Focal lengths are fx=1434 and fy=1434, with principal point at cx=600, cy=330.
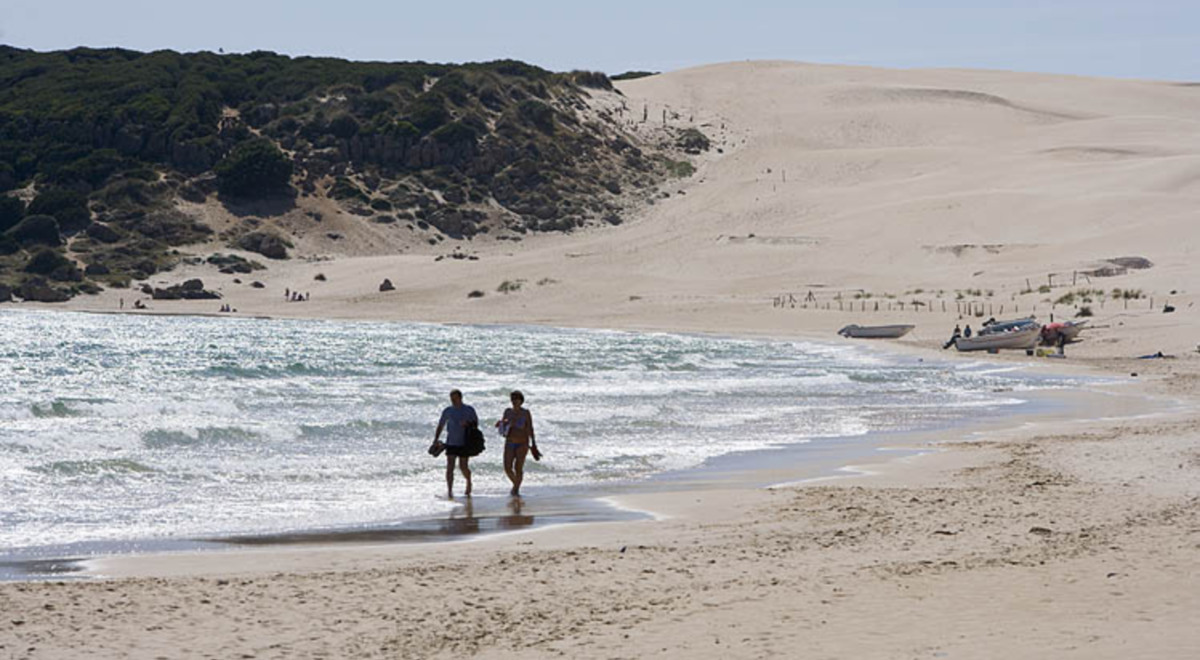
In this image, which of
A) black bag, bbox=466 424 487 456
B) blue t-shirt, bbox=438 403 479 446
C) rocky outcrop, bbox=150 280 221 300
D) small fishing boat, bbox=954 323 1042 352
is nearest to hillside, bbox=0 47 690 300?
rocky outcrop, bbox=150 280 221 300

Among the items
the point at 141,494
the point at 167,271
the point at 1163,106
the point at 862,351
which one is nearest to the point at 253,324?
the point at 167,271

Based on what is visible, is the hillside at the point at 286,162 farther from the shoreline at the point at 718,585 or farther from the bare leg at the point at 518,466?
the shoreline at the point at 718,585

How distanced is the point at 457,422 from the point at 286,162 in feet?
Result: 238

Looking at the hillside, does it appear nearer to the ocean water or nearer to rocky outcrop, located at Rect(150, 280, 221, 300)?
rocky outcrop, located at Rect(150, 280, 221, 300)

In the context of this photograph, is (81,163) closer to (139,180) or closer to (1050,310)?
(139,180)

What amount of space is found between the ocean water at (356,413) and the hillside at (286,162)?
103ft

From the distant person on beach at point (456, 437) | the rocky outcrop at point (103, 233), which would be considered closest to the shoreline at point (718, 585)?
the distant person on beach at point (456, 437)

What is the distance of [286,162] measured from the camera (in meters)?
84.8

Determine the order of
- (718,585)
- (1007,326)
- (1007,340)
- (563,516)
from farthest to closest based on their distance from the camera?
(1007,326) → (1007,340) → (563,516) → (718,585)

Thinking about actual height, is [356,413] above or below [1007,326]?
below

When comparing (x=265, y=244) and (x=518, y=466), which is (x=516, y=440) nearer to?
(x=518, y=466)

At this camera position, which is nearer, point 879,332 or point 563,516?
point 563,516

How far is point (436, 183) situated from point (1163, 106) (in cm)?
7906

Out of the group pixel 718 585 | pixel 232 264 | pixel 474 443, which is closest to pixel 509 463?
pixel 474 443
